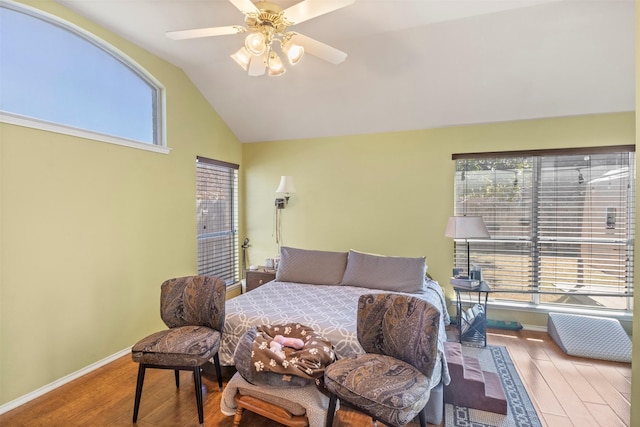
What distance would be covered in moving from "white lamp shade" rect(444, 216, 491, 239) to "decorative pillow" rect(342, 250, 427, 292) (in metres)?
0.44

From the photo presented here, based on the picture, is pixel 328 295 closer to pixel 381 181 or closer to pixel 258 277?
pixel 258 277

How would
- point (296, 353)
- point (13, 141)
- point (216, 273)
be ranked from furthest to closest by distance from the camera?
1. point (216, 273)
2. point (13, 141)
3. point (296, 353)

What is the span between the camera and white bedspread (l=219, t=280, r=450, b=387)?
211cm

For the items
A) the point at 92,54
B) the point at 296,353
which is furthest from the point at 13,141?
the point at 296,353

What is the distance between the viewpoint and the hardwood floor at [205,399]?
2.00 m

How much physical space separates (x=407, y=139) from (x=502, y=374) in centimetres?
266

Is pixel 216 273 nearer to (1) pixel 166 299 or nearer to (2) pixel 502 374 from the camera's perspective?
(1) pixel 166 299

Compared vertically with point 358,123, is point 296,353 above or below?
below

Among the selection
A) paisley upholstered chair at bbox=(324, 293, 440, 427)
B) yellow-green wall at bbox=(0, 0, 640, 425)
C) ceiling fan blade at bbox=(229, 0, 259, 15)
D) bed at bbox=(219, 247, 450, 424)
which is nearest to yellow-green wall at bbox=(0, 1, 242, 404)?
yellow-green wall at bbox=(0, 0, 640, 425)

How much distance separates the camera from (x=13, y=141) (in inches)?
82.8

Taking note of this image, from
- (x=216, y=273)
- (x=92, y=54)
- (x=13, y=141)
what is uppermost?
(x=92, y=54)

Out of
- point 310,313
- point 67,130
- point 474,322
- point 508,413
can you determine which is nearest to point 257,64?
point 67,130

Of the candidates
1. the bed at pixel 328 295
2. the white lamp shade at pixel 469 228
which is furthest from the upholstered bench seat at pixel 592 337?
the white lamp shade at pixel 469 228

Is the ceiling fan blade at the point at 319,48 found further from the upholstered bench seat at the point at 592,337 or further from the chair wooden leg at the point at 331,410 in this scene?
the upholstered bench seat at the point at 592,337
